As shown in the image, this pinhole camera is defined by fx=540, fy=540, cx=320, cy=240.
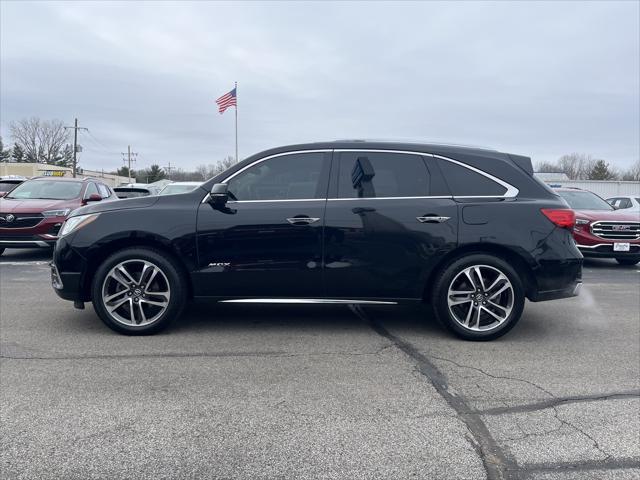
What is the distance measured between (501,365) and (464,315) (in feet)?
2.39

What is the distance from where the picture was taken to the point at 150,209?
498cm

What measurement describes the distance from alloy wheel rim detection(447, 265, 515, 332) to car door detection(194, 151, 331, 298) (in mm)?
1266

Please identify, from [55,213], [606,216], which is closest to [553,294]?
[606,216]

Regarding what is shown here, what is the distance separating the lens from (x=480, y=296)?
4977 mm

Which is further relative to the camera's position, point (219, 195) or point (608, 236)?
point (608, 236)

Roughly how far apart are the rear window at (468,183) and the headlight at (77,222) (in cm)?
330

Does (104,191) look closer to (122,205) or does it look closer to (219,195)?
(122,205)

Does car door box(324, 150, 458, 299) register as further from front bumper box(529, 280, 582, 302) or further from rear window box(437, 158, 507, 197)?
front bumper box(529, 280, 582, 302)

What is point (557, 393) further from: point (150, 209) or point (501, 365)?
point (150, 209)

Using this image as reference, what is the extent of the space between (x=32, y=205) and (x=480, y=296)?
8.94 m

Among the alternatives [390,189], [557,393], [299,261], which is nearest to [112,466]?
[299,261]

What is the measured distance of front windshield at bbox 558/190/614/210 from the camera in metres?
11.4

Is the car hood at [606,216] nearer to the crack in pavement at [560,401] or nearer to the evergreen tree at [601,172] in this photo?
the crack in pavement at [560,401]

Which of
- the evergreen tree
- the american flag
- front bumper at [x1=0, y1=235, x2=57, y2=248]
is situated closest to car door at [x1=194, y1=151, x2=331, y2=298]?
front bumper at [x1=0, y1=235, x2=57, y2=248]
